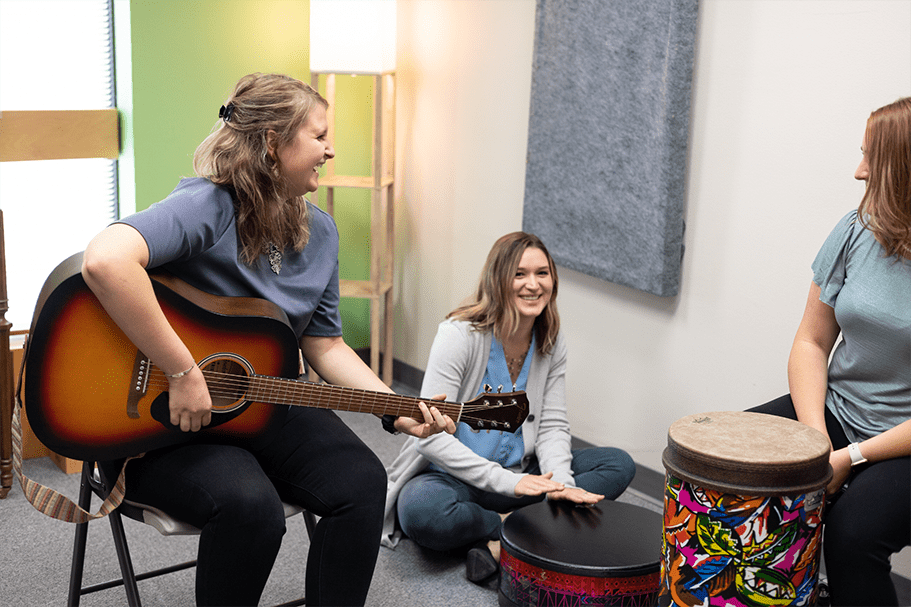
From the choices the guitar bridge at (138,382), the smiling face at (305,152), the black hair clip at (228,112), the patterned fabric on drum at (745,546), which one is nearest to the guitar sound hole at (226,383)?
the guitar bridge at (138,382)

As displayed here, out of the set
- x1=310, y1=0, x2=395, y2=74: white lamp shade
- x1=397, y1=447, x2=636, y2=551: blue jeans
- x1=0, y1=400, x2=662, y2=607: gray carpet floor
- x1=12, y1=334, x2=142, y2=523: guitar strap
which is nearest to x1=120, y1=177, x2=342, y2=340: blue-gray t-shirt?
x1=12, y1=334, x2=142, y2=523: guitar strap

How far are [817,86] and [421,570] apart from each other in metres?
1.56

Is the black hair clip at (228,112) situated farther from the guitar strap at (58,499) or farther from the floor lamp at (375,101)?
the floor lamp at (375,101)

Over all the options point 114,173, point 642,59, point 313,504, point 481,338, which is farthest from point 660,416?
point 114,173

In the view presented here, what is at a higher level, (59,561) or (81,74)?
(81,74)

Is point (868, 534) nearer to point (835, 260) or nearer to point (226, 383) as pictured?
point (835, 260)

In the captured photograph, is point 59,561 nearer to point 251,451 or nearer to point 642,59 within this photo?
point 251,451

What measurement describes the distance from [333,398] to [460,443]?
60 cm

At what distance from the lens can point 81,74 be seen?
3404 millimetres

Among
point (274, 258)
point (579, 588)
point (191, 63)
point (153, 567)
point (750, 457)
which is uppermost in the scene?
point (191, 63)

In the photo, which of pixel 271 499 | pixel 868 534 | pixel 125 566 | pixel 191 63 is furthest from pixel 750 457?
pixel 191 63

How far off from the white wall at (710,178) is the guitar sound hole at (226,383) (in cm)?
147

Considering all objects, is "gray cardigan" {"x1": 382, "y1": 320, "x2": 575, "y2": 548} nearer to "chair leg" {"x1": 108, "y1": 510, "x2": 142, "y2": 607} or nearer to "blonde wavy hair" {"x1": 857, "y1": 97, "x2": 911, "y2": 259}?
"chair leg" {"x1": 108, "y1": 510, "x2": 142, "y2": 607}

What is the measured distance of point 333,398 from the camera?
1.85 meters
